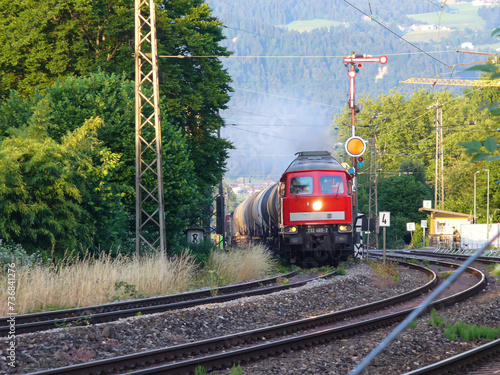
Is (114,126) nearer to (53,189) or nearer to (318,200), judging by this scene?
(53,189)

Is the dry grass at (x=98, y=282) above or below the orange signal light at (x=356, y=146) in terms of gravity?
below

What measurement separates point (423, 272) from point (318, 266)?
4089 millimetres

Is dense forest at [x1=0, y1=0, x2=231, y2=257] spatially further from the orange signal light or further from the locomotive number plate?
the orange signal light

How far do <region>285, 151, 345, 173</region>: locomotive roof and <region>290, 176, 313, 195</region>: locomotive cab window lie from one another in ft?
1.31

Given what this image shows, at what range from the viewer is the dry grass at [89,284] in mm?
12671

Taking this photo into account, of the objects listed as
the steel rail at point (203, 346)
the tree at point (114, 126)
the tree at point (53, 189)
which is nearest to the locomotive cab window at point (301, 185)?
the tree at point (114, 126)

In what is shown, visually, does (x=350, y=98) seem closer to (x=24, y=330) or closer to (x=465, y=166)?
(x=24, y=330)

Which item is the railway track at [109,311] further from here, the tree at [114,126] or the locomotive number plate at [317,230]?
the tree at [114,126]

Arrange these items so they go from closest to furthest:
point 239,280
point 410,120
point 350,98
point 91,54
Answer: point 239,280 → point 350,98 → point 91,54 → point 410,120

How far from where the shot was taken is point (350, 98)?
27.7 metres

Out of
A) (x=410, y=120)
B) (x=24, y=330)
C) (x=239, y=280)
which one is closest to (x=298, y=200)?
(x=239, y=280)

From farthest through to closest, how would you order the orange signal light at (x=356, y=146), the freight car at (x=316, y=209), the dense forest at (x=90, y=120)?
the orange signal light at (x=356, y=146), the freight car at (x=316, y=209), the dense forest at (x=90, y=120)

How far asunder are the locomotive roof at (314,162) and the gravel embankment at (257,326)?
7379 mm

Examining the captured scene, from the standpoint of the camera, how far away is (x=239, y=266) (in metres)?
20.8
